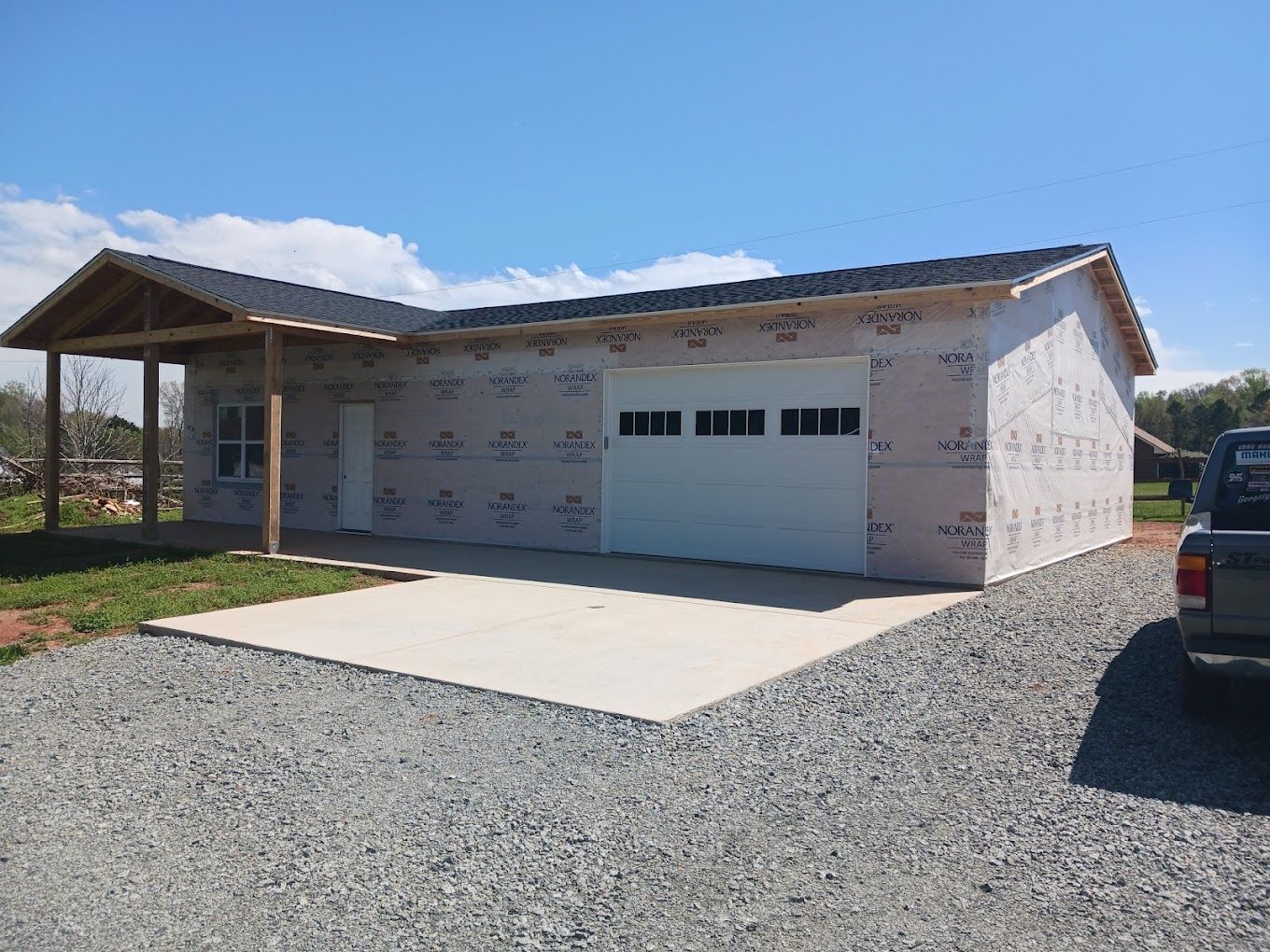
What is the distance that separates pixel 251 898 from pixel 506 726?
2.01 meters

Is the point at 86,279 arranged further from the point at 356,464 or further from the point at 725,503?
the point at 725,503

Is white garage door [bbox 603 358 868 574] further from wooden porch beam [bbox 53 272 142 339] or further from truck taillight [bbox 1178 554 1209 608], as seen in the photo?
wooden porch beam [bbox 53 272 142 339]

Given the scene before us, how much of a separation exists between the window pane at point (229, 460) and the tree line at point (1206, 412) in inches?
2112

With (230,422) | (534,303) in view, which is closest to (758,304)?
(534,303)

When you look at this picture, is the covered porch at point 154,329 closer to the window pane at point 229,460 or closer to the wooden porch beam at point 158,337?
the wooden porch beam at point 158,337

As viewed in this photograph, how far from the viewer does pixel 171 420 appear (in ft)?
123

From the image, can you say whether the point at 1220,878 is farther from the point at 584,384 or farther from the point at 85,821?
the point at 584,384

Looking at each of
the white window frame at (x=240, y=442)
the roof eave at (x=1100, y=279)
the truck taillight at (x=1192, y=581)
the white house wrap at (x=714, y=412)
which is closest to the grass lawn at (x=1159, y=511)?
the roof eave at (x=1100, y=279)

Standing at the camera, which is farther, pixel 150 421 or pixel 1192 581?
pixel 150 421

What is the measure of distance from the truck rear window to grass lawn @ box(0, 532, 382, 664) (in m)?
8.13

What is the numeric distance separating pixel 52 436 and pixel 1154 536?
2034 cm

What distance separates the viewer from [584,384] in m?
13.1

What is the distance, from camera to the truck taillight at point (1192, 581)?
4.81 m

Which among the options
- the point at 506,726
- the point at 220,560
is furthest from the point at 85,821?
the point at 220,560
